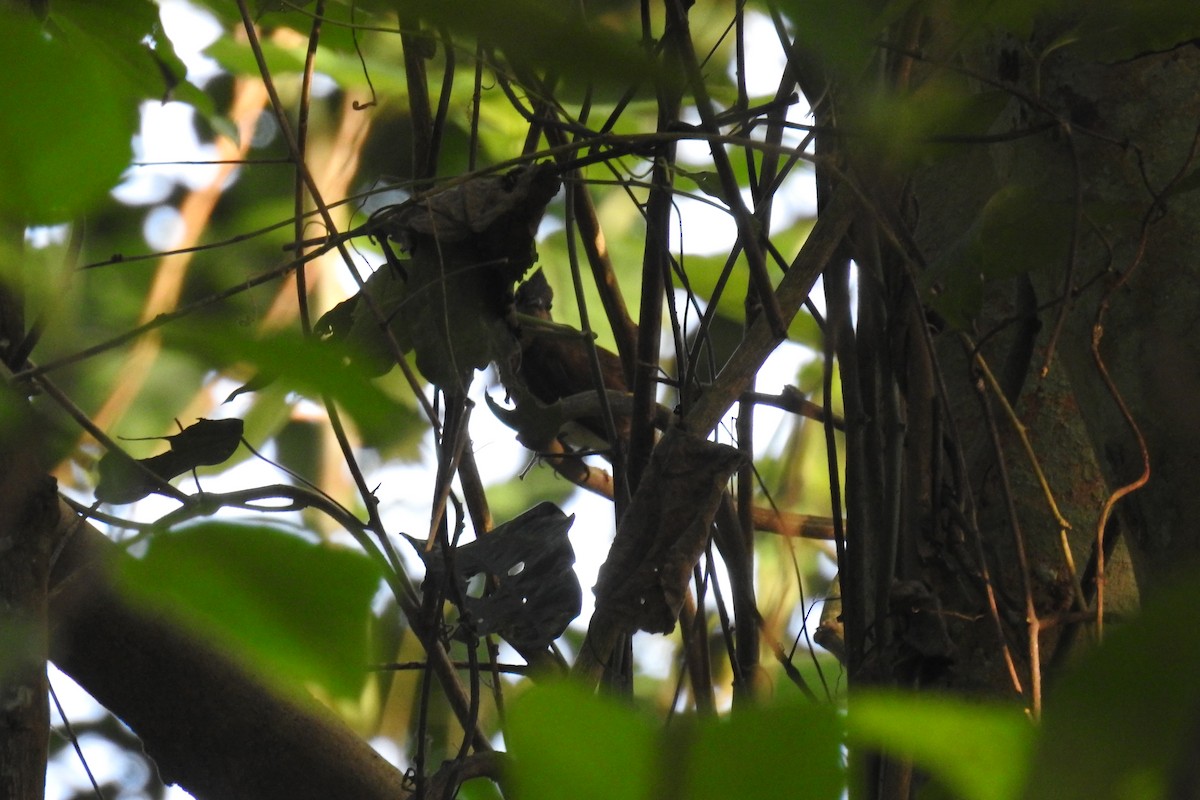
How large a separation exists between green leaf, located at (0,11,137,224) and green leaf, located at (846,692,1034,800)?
132mm

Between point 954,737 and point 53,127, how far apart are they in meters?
0.16

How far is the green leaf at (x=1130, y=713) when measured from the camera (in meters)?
0.14

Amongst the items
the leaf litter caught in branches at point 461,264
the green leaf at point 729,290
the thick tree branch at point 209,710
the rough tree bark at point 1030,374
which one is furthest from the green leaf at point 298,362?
the green leaf at point 729,290

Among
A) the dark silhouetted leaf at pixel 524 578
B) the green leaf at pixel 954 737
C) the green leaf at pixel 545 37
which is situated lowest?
the green leaf at pixel 954 737

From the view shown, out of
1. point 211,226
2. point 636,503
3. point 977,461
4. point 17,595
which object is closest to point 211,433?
point 17,595

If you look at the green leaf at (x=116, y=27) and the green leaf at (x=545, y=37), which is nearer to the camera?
the green leaf at (x=545, y=37)

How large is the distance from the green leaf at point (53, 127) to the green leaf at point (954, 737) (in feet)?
0.43

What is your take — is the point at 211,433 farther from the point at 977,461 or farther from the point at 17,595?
the point at 977,461

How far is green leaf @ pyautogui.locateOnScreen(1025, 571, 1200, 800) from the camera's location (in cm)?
14

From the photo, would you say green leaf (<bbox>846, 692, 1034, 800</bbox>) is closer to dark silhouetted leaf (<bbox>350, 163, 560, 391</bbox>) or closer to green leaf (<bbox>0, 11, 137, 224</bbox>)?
green leaf (<bbox>0, 11, 137, 224</bbox>)

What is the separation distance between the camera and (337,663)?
17cm

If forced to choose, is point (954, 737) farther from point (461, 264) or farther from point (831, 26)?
point (461, 264)

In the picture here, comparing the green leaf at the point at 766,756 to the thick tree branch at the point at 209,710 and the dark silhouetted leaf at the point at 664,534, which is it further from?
the thick tree branch at the point at 209,710

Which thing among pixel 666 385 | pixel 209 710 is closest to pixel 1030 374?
pixel 666 385
